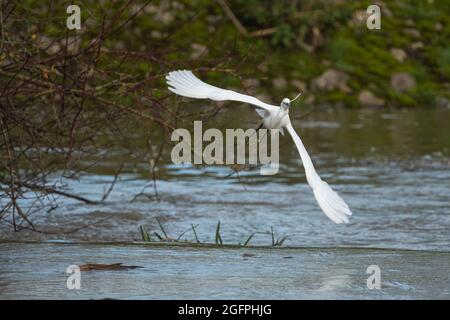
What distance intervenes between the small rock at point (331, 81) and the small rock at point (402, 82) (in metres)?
1.18

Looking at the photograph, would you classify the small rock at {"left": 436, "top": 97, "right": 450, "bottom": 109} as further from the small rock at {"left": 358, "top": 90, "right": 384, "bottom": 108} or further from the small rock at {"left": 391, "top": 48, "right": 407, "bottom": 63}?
the small rock at {"left": 391, "top": 48, "right": 407, "bottom": 63}

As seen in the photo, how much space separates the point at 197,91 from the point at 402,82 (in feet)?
64.4

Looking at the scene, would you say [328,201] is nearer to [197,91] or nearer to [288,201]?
[197,91]

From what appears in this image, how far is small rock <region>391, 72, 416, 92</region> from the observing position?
25.1m

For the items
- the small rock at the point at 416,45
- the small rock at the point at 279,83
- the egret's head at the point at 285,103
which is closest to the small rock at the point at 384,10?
the small rock at the point at 416,45

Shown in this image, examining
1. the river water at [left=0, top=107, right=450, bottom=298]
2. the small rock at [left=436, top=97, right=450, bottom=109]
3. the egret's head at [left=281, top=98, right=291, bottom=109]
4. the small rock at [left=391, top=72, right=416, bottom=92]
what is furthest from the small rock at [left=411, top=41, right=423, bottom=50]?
the egret's head at [left=281, top=98, right=291, bottom=109]

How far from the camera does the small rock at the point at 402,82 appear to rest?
25125 mm

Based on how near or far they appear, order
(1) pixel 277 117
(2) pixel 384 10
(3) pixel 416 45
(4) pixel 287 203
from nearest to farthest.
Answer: (1) pixel 277 117, (4) pixel 287 203, (3) pixel 416 45, (2) pixel 384 10

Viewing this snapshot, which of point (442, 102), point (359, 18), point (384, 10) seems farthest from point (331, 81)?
point (384, 10)

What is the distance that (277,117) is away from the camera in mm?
5941

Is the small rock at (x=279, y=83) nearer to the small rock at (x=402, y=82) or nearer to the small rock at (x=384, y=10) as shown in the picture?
the small rock at (x=402, y=82)

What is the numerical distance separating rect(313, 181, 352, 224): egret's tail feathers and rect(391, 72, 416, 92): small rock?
19.3m
